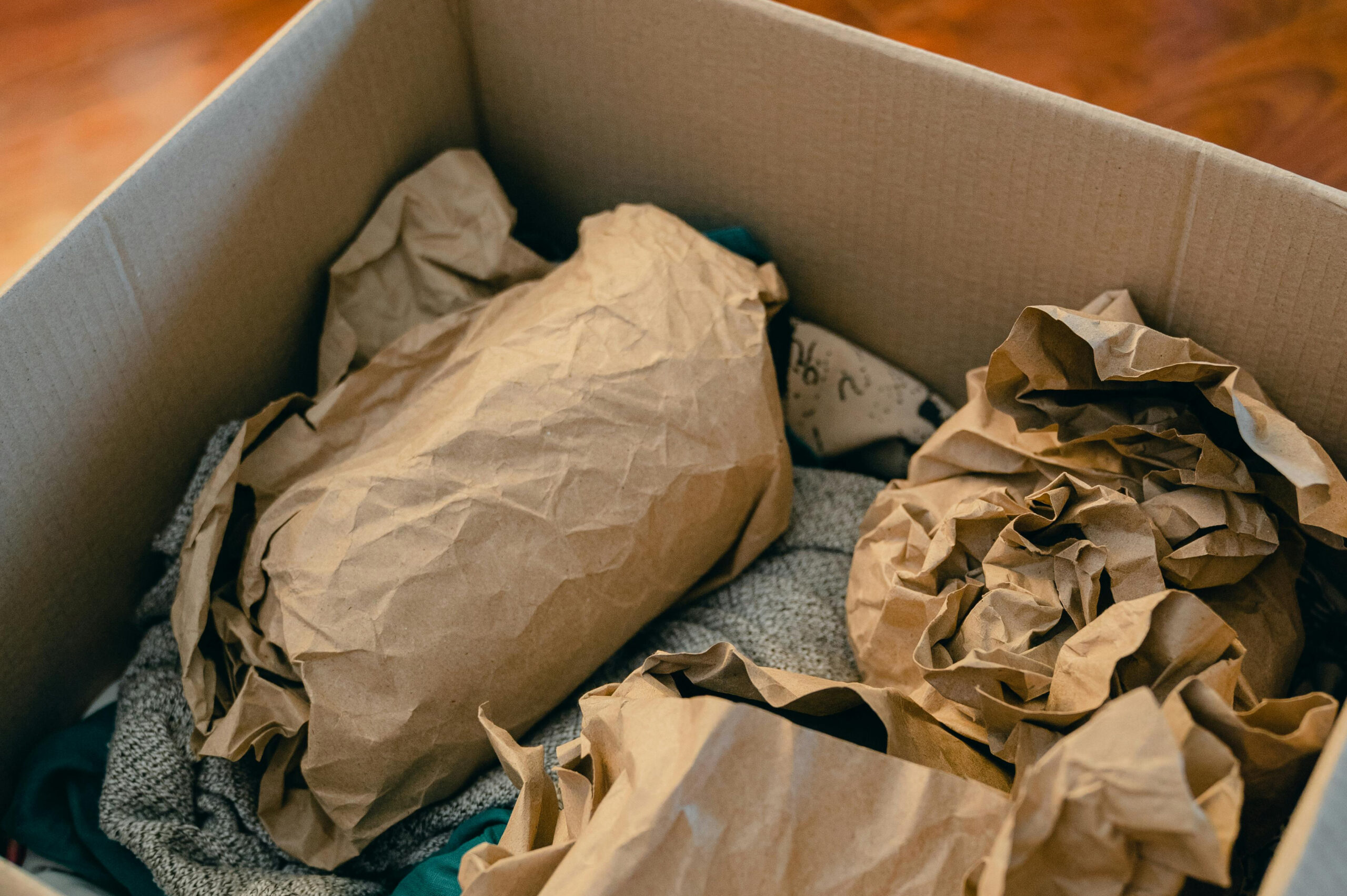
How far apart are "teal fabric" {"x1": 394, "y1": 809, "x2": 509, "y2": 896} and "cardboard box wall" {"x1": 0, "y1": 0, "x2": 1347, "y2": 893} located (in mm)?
277

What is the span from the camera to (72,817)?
59cm

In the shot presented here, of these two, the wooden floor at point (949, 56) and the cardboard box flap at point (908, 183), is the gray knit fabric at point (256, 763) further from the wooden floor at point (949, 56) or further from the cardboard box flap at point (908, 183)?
the wooden floor at point (949, 56)

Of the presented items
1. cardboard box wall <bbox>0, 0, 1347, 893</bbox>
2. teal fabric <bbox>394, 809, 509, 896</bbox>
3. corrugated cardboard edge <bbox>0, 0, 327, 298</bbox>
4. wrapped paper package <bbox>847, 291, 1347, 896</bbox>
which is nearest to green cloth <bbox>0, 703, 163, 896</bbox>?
cardboard box wall <bbox>0, 0, 1347, 893</bbox>

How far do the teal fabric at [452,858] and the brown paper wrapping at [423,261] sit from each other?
0.33 m

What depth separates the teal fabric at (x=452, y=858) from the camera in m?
0.51

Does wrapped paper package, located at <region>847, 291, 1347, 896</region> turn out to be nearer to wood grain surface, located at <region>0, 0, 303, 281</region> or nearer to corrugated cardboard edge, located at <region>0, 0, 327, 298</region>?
corrugated cardboard edge, located at <region>0, 0, 327, 298</region>

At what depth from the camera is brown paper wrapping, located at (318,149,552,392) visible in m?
0.74

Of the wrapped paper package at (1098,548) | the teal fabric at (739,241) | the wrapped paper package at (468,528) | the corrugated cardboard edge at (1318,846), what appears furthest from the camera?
the teal fabric at (739,241)

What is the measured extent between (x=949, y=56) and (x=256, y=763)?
844mm

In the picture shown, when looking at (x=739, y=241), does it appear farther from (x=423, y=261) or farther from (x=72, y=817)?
(x=72, y=817)

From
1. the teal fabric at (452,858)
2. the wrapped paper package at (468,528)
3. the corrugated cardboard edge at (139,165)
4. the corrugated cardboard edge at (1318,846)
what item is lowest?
the teal fabric at (452,858)

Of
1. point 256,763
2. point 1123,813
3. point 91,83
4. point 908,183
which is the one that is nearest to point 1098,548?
point 1123,813

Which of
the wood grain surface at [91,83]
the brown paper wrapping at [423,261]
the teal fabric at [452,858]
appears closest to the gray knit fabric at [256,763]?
the teal fabric at [452,858]

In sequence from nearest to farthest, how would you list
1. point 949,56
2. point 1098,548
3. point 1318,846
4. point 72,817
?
point 1318,846 < point 1098,548 < point 72,817 < point 949,56
